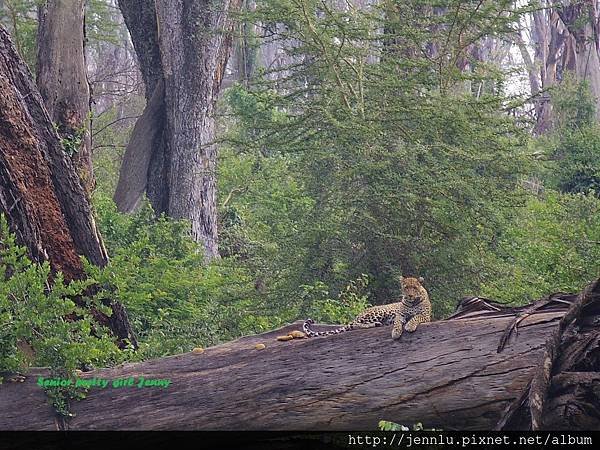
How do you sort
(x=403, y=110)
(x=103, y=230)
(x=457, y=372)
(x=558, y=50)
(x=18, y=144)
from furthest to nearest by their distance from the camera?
1. (x=558, y=50)
2. (x=103, y=230)
3. (x=403, y=110)
4. (x=18, y=144)
5. (x=457, y=372)

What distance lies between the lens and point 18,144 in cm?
848

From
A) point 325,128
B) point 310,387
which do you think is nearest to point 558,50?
point 325,128

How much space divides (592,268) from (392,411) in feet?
17.3

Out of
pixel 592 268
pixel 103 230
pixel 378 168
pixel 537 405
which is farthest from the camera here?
pixel 103 230

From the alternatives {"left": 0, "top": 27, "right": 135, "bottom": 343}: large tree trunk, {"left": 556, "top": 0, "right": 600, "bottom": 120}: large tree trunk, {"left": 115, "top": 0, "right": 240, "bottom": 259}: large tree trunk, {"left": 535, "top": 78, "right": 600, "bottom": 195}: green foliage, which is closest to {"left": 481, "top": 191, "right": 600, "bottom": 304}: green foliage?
{"left": 0, "top": 27, "right": 135, "bottom": 343}: large tree trunk

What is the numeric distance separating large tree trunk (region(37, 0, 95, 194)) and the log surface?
6.22 metres

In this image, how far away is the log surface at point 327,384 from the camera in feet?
17.9

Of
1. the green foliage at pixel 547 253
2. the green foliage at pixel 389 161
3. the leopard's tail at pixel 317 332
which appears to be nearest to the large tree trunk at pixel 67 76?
the green foliage at pixel 389 161

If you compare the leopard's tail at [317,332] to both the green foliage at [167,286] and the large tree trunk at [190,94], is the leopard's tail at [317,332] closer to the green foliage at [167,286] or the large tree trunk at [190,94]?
the green foliage at [167,286]

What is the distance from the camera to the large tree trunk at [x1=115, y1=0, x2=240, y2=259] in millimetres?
15633

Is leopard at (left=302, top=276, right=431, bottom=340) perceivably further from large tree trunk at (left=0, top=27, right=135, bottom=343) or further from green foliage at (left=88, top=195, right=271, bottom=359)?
large tree trunk at (left=0, top=27, right=135, bottom=343)

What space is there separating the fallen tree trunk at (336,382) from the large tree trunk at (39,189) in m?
2.01

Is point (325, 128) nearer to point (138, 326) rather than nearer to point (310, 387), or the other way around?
point (138, 326)

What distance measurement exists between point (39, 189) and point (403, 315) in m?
4.07
